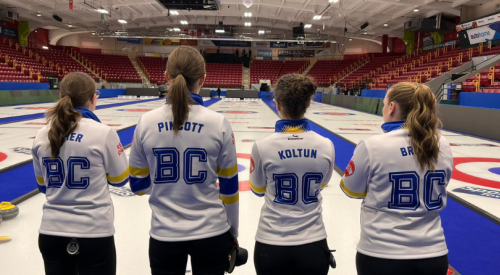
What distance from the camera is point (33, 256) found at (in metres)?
2.58

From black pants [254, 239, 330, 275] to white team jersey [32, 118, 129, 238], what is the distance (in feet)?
2.46

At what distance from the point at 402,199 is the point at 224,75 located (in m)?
40.2

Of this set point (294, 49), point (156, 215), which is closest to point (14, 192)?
point (156, 215)

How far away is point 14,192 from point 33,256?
1794 millimetres

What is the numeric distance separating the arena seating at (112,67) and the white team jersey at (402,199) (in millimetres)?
37786

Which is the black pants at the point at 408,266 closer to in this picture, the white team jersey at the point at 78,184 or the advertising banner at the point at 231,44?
the white team jersey at the point at 78,184

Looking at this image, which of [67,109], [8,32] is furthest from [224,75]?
[67,109]

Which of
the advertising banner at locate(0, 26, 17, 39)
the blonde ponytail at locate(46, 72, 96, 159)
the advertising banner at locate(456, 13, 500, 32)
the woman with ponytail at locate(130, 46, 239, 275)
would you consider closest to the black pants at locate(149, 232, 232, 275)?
the woman with ponytail at locate(130, 46, 239, 275)

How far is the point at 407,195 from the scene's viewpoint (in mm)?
1620

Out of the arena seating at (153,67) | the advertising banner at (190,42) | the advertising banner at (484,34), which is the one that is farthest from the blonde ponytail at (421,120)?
the advertising banner at (190,42)

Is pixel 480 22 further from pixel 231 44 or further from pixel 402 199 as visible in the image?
pixel 231 44

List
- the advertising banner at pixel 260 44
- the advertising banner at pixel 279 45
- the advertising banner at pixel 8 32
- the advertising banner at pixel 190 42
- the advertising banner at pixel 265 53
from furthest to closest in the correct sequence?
the advertising banner at pixel 265 53 < the advertising banner at pixel 260 44 < the advertising banner at pixel 279 45 < the advertising banner at pixel 190 42 < the advertising banner at pixel 8 32

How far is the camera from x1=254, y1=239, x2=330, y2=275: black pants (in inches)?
63.4

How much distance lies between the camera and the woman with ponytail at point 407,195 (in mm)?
1592
